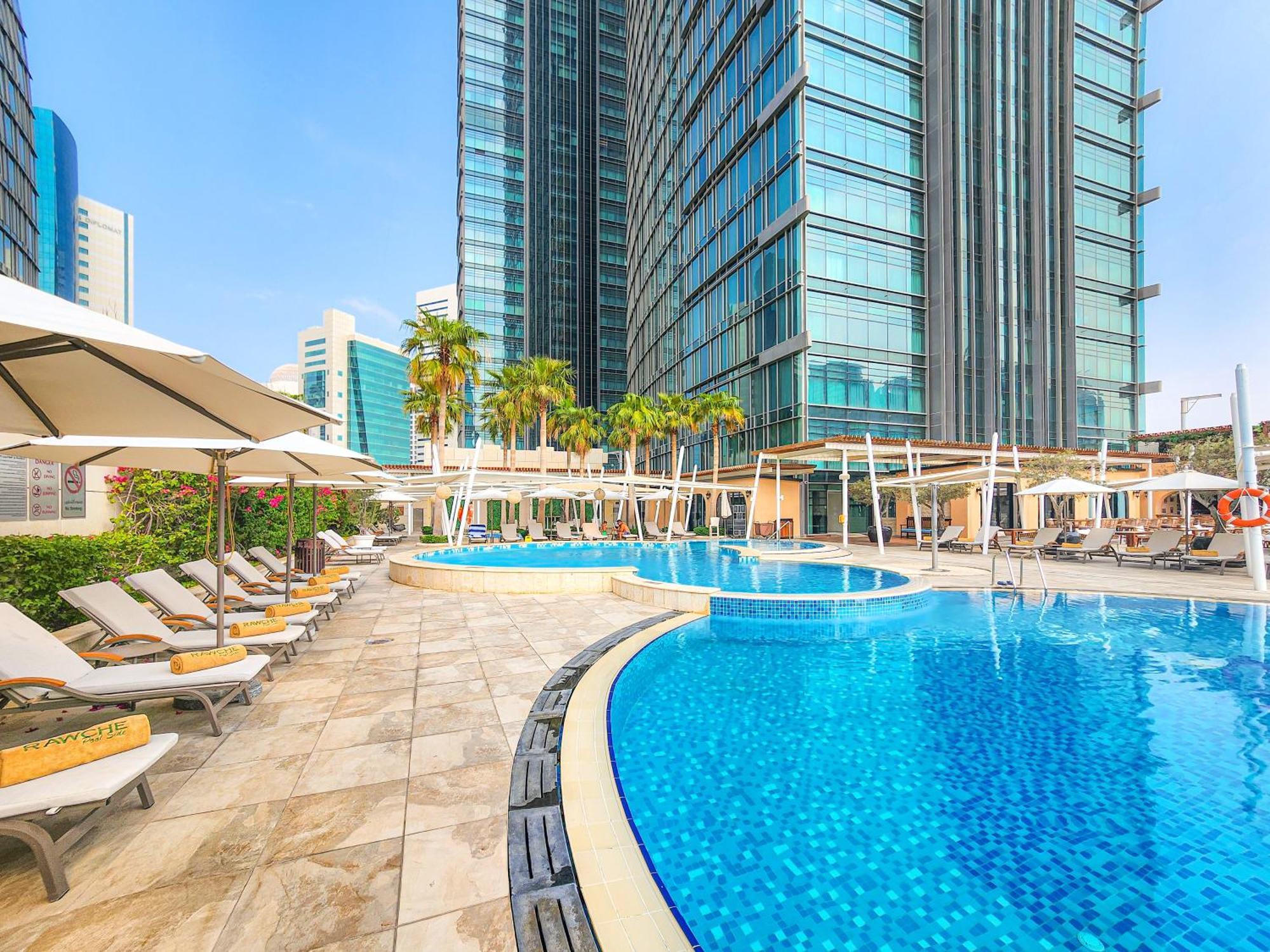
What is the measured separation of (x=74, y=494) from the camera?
29.4ft

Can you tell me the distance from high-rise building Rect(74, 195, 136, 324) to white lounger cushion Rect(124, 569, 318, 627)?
137076mm

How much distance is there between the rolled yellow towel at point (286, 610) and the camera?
20.3 feet

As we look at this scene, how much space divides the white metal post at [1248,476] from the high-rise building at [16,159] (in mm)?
52756

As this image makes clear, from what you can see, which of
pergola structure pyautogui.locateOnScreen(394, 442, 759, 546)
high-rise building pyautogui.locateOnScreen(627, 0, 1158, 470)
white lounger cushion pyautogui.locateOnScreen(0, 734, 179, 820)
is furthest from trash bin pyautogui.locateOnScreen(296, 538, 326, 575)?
high-rise building pyautogui.locateOnScreen(627, 0, 1158, 470)

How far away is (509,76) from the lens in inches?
2442

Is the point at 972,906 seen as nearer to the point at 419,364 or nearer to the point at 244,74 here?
the point at 419,364

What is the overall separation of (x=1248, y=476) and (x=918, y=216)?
2269 cm

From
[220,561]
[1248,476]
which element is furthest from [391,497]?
[1248,476]

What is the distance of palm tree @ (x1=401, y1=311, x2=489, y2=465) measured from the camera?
22.1m

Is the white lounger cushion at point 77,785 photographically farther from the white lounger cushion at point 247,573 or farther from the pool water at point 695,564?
the pool water at point 695,564

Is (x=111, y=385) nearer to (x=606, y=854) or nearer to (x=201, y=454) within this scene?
A: (x=201, y=454)

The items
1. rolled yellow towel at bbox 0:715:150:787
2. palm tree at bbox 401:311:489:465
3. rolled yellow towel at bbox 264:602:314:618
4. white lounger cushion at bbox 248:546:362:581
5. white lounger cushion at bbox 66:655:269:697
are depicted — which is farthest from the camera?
palm tree at bbox 401:311:489:465

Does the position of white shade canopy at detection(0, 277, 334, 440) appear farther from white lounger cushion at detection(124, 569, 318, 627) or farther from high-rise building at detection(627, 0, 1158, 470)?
high-rise building at detection(627, 0, 1158, 470)

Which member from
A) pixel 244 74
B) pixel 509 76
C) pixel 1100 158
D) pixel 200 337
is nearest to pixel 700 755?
pixel 244 74
